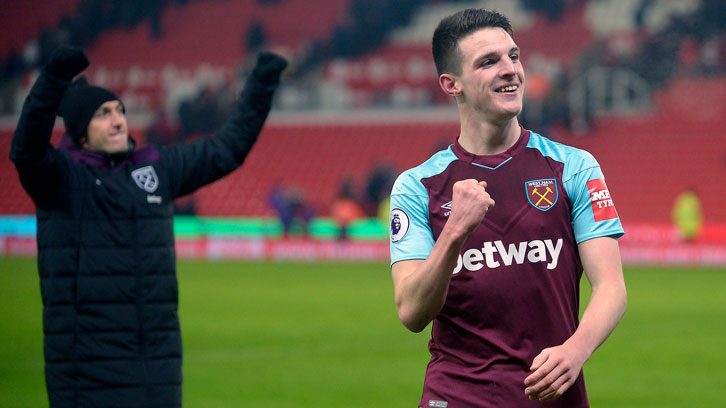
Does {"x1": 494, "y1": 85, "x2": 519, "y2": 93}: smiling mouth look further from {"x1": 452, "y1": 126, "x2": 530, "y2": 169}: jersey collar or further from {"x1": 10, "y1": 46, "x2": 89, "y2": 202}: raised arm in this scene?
{"x1": 10, "y1": 46, "x2": 89, "y2": 202}: raised arm

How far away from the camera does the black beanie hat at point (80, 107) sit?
4.70 metres

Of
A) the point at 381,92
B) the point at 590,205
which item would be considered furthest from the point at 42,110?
the point at 381,92

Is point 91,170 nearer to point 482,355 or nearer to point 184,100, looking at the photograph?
point 482,355

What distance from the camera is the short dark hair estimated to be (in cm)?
331

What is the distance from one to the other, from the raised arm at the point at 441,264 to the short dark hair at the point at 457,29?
→ 0.54 meters

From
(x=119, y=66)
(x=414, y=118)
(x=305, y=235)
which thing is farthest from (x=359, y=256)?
(x=119, y=66)

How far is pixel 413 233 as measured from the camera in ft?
10.8

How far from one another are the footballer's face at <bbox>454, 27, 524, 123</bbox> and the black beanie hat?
1.98 m

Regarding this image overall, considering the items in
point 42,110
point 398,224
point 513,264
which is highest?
point 42,110

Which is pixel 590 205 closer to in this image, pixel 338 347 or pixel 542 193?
pixel 542 193

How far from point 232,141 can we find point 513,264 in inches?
81.3

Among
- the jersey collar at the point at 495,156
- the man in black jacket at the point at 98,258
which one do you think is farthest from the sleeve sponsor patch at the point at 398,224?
the man in black jacket at the point at 98,258

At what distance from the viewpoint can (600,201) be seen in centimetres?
320

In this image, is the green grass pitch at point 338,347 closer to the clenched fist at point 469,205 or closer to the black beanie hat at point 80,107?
the black beanie hat at point 80,107
